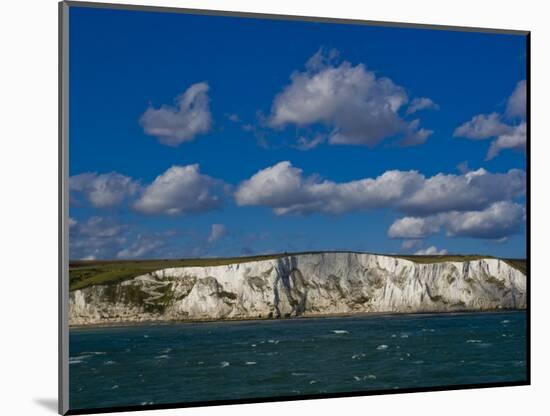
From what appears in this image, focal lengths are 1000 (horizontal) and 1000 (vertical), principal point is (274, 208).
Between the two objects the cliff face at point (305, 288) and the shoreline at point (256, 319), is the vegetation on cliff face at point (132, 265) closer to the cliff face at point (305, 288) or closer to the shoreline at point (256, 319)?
the cliff face at point (305, 288)

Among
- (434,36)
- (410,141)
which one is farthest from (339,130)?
(434,36)

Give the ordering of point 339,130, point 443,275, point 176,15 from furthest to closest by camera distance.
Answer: point 443,275 → point 339,130 → point 176,15

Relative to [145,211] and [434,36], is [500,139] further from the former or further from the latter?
[145,211]

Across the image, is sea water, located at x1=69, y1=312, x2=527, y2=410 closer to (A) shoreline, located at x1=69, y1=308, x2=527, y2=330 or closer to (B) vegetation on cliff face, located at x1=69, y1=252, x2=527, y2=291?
(A) shoreline, located at x1=69, y1=308, x2=527, y2=330

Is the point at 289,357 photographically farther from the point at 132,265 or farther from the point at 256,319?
the point at 132,265

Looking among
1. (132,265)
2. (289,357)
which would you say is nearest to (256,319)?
(289,357)
